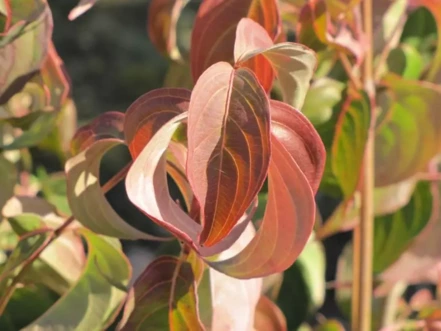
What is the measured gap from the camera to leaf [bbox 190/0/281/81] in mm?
442

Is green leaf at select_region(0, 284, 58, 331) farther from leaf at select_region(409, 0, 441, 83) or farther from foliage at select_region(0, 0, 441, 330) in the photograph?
leaf at select_region(409, 0, 441, 83)

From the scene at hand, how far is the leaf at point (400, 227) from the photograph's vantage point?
0.65 metres

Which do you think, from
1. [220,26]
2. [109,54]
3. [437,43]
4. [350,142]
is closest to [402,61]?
[437,43]

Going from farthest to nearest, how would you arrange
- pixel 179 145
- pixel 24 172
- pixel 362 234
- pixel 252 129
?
pixel 24 172 < pixel 362 234 < pixel 179 145 < pixel 252 129

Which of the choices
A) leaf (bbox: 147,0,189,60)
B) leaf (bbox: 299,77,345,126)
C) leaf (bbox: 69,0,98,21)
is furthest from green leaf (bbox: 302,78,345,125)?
leaf (bbox: 69,0,98,21)

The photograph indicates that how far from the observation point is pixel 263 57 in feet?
1.38

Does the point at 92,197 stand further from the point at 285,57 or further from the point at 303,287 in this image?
the point at 303,287

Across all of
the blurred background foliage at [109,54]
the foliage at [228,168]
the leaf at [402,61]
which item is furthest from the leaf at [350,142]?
the blurred background foliage at [109,54]

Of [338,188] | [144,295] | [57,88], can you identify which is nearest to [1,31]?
[57,88]

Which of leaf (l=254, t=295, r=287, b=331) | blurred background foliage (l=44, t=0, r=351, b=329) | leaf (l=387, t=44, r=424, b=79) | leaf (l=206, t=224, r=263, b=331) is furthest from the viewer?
blurred background foliage (l=44, t=0, r=351, b=329)

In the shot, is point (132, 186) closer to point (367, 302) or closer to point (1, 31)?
point (1, 31)

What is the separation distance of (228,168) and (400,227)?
1.24 feet

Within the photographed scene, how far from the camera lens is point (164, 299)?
1.37 feet

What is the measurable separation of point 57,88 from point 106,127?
0.33ft
